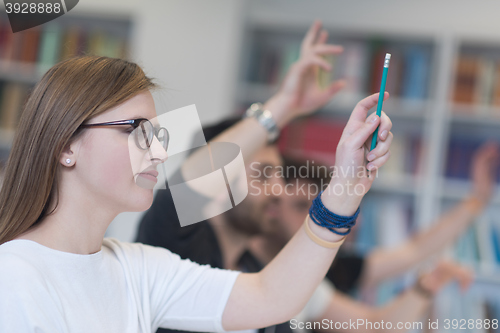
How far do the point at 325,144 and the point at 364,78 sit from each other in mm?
434

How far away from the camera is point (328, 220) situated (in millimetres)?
751

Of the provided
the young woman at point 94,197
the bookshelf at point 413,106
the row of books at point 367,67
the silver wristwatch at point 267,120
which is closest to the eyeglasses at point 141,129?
the young woman at point 94,197

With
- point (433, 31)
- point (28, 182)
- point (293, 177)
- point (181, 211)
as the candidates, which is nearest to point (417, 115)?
point (433, 31)

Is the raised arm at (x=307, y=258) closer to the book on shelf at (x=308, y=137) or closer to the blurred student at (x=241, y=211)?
the blurred student at (x=241, y=211)

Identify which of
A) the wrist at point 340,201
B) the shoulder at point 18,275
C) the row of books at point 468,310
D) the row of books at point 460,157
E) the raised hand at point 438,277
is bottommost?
the row of books at point 468,310

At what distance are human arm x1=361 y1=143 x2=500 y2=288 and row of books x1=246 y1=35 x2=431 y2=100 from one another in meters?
0.58

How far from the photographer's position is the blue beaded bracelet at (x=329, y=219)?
75cm

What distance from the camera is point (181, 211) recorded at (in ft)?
3.69

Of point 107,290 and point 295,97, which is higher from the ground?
point 295,97

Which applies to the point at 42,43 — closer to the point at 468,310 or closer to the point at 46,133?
the point at 46,133

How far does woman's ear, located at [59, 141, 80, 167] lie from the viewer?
2.47 feet

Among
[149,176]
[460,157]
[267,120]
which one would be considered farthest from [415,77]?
[149,176]

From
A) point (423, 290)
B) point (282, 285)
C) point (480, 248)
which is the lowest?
point (480, 248)

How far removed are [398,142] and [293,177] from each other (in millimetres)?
1083
